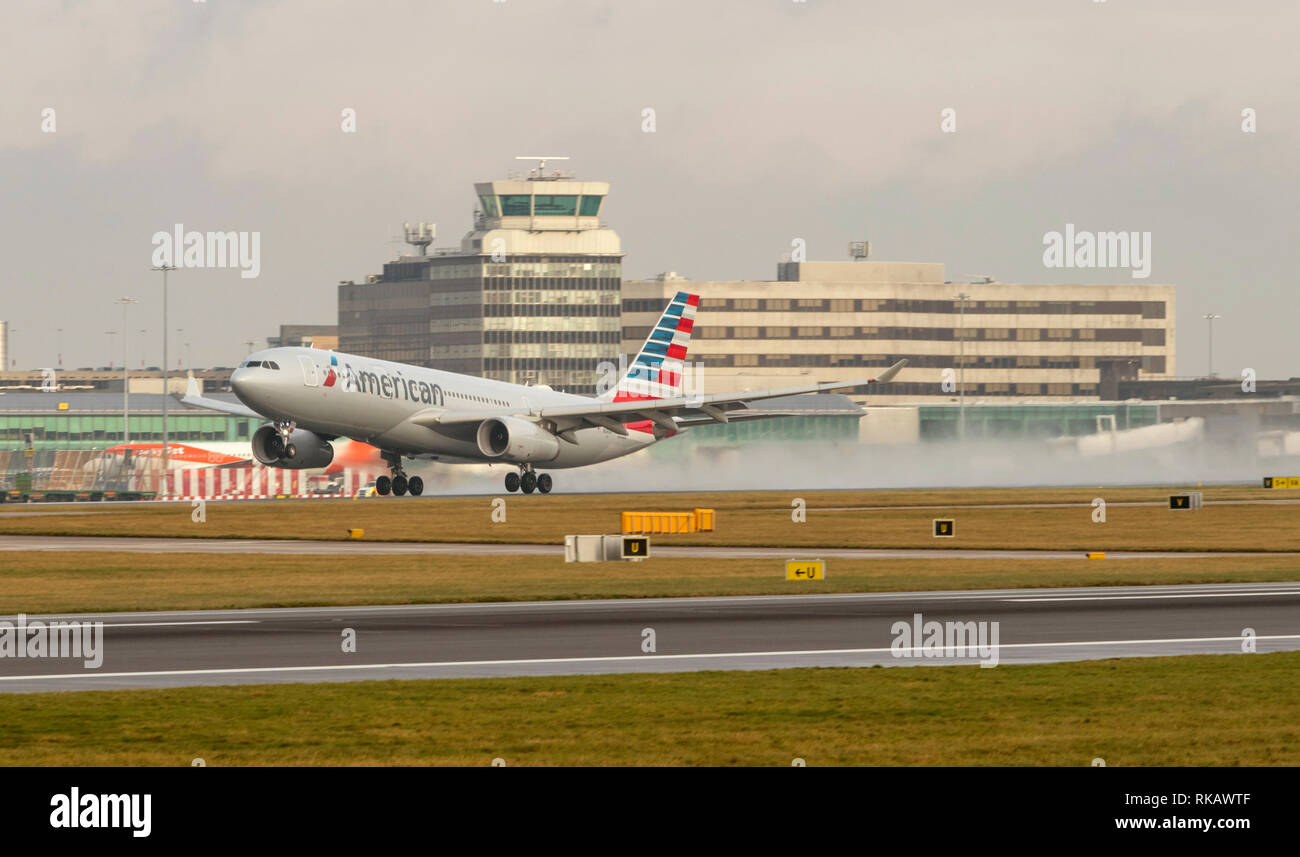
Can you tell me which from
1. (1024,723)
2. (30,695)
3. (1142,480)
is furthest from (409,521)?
A: (1142,480)

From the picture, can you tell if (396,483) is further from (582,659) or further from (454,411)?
(582,659)

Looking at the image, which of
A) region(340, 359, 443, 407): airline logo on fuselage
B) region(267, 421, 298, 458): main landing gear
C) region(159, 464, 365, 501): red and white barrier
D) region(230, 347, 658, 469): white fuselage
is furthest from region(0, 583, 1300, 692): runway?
region(159, 464, 365, 501): red and white barrier

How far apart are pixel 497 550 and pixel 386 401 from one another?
18125 mm

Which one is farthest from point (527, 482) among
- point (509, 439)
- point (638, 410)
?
point (638, 410)

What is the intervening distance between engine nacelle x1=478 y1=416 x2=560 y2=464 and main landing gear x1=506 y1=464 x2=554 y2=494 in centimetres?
434

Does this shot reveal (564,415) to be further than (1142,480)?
No

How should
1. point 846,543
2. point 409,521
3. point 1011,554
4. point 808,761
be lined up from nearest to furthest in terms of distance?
point 808,761, point 1011,554, point 846,543, point 409,521

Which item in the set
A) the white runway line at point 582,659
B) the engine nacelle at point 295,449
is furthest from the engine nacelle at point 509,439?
the white runway line at point 582,659

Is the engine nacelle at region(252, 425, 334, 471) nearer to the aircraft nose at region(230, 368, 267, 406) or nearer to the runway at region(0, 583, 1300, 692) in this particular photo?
the aircraft nose at region(230, 368, 267, 406)

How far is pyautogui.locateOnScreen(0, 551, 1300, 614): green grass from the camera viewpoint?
3991cm

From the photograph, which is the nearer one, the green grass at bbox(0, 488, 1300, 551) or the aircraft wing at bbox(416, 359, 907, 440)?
the green grass at bbox(0, 488, 1300, 551)
